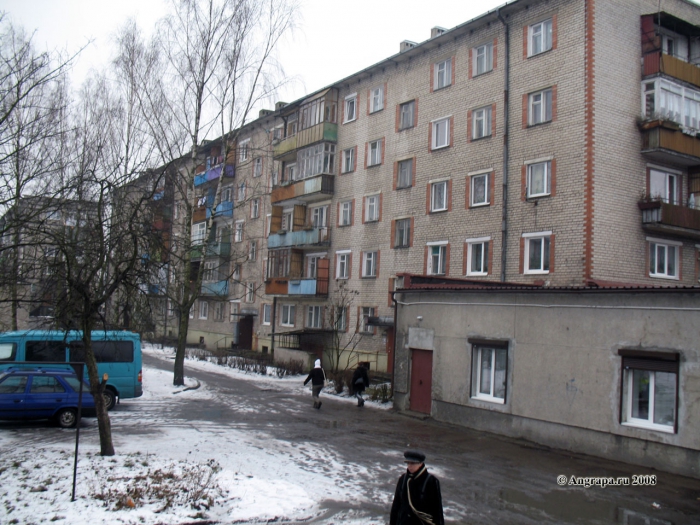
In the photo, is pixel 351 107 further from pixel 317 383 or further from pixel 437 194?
pixel 317 383

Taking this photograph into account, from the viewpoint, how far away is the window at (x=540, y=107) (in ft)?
74.6

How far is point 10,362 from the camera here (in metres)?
17.6

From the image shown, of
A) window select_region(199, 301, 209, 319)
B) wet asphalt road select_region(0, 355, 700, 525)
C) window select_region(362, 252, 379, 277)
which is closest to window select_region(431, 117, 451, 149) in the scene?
window select_region(362, 252, 379, 277)

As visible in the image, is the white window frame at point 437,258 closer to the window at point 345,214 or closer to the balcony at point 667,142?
the window at point 345,214

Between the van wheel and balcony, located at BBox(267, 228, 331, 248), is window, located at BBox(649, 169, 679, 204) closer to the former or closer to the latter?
balcony, located at BBox(267, 228, 331, 248)

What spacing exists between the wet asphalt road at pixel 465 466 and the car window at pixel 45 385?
39.2 inches

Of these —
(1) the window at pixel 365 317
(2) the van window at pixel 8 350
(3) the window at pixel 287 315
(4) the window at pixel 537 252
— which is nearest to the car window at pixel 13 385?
(2) the van window at pixel 8 350

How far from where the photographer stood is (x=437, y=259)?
88.5 ft

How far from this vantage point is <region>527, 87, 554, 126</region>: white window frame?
22688 mm

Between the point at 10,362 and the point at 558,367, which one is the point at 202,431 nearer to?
the point at 10,362

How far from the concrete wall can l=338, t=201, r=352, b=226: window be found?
15.3 metres

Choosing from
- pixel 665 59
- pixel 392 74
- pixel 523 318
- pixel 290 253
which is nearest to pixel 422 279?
pixel 523 318

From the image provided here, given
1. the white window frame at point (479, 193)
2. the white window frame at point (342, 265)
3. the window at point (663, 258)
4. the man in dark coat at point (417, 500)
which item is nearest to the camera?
the man in dark coat at point (417, 500)

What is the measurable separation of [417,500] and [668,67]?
21775 mm
